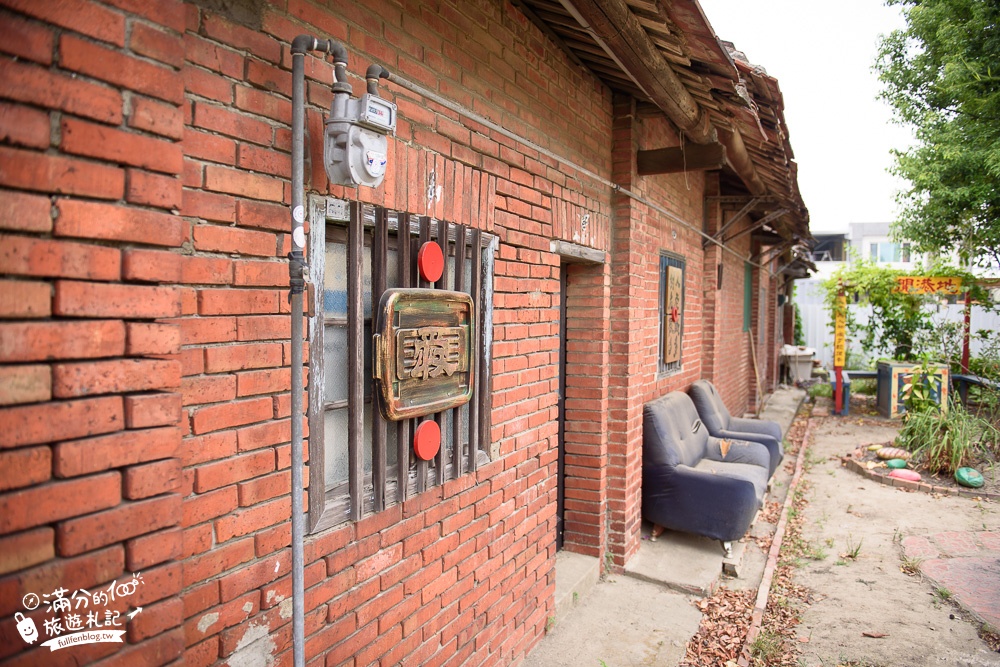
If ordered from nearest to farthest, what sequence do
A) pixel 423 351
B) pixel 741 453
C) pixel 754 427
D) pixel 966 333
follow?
pixel 423 351, pixel 741 453, pixel 754 427, pixel 966 333

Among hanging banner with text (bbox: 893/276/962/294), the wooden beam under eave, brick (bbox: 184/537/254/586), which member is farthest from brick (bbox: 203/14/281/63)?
hanging banner with text (bbox: 893/276/962/294)

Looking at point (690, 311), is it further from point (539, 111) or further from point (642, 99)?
point (539, 111)

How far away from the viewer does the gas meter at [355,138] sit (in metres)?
1.76

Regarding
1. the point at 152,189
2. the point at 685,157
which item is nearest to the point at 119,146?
the point at 152,189

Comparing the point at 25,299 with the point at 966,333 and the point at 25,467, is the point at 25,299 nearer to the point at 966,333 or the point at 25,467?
the point at 25,467

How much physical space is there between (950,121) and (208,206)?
50.4 ft

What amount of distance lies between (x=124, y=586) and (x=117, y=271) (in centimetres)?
68

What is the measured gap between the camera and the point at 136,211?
1.30 metres

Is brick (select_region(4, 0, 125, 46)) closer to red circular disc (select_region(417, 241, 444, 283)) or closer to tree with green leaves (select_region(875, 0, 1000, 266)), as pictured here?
red circular disc (select_region(417, 241, 444, 283))

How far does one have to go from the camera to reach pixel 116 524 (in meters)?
1.27

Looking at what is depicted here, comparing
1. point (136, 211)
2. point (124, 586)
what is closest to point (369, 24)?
point (136, 211)

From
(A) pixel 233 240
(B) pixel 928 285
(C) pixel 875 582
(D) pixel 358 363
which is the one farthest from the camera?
(B) pixel 928 285

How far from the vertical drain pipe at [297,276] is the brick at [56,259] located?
0.49 metres

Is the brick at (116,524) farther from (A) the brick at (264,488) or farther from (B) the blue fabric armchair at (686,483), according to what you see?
(B) the blue fabric armchair at (686,483)
